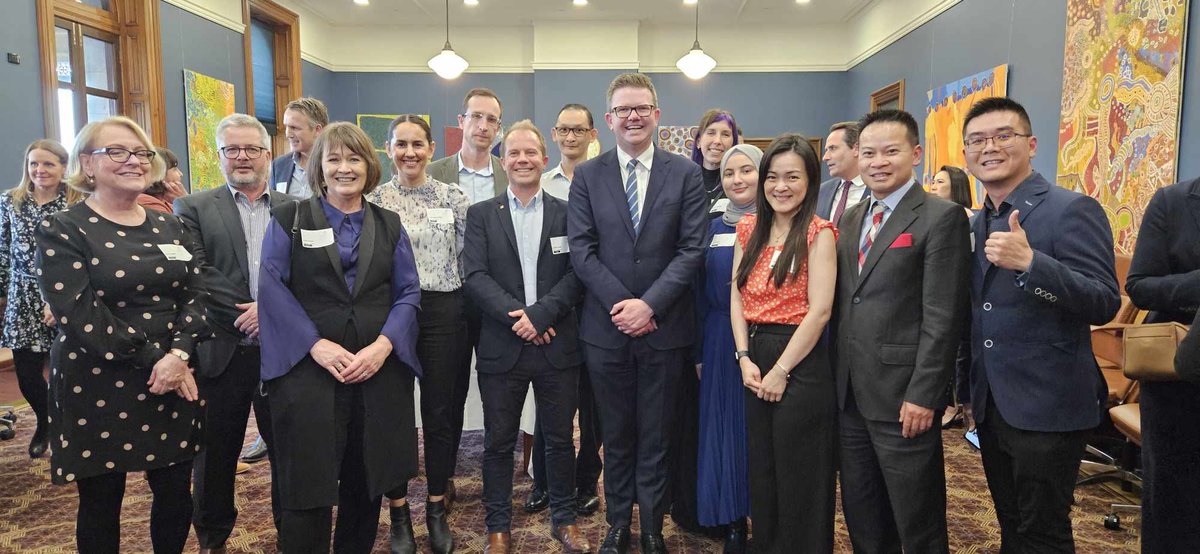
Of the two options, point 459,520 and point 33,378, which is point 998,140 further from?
point 33,378

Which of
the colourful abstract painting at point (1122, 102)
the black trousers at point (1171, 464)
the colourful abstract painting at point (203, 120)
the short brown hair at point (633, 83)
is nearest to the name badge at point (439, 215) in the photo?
the short brown hair at point (633, 83)

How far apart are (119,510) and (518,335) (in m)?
1.41


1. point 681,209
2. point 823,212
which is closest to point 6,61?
point 681,209

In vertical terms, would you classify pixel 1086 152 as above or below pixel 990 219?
above

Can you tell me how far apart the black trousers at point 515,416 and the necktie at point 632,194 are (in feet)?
2.14

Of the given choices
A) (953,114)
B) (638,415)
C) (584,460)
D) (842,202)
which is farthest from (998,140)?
(953,114)

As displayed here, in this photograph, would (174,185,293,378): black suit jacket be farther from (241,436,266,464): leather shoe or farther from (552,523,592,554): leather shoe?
(241,436,266,464): leather shoe

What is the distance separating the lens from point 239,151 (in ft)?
8.20

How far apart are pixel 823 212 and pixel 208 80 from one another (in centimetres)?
682

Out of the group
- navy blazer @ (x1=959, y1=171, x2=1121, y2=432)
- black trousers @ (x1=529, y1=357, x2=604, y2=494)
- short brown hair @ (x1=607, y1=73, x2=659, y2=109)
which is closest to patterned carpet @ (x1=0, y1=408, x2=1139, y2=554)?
black trousers @ (x1=529, y1=357, x2=604, y2=494)

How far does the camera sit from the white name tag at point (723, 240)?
103 inches

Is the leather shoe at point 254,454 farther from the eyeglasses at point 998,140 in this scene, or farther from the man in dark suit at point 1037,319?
the eyeglasses at point 998,140

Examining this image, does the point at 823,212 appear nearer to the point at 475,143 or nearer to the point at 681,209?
the point at 681,209

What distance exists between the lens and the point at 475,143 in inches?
136
